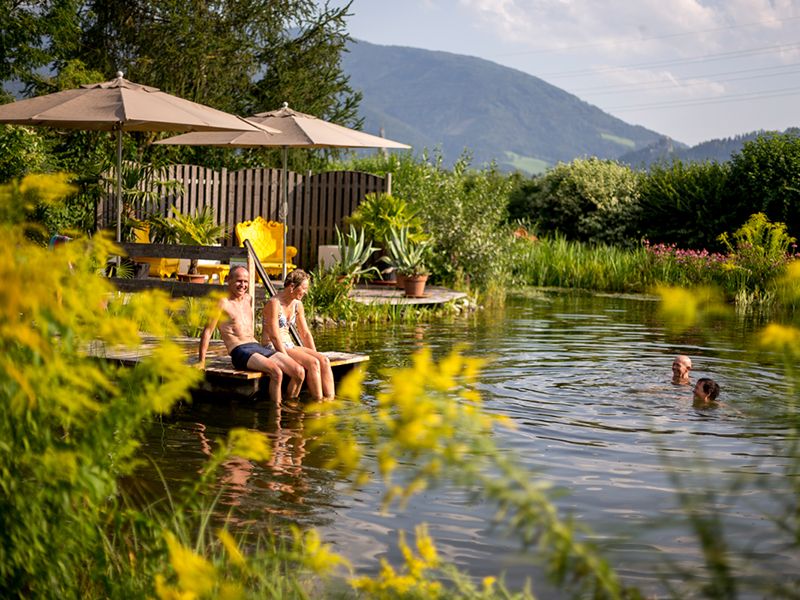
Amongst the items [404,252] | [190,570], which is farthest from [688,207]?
[190,570]

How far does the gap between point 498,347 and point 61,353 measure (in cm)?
1031

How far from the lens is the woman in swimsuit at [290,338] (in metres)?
9.89

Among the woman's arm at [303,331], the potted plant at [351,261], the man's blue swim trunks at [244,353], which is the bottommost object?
the man's blue swim trunks at [244,353]

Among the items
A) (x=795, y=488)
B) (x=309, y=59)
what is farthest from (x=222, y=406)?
(x=309, y=59)

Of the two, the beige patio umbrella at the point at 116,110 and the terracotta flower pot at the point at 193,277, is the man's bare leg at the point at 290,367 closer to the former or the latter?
the beige patio umbrella at the point at 116,110

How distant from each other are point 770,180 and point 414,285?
11.9m

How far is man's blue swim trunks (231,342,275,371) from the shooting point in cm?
962

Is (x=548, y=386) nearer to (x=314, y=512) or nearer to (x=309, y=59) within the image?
(x=314, y=512)

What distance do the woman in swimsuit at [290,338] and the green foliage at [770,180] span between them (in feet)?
58.4

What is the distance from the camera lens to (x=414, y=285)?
17.7m

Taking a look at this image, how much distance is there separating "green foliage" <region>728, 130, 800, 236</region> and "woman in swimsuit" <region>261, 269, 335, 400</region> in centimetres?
1779

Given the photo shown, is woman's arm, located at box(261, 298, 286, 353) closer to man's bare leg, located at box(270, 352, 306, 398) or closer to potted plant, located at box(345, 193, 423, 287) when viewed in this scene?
man's bare leg, located at box(270, 352, 306, 398)

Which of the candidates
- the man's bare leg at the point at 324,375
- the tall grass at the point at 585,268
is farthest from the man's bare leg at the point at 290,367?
the tall grass at the point at 585,268

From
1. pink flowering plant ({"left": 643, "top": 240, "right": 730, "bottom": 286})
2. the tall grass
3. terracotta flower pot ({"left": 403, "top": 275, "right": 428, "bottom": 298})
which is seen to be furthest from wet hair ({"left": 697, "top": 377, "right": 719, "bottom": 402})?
the tall grass
